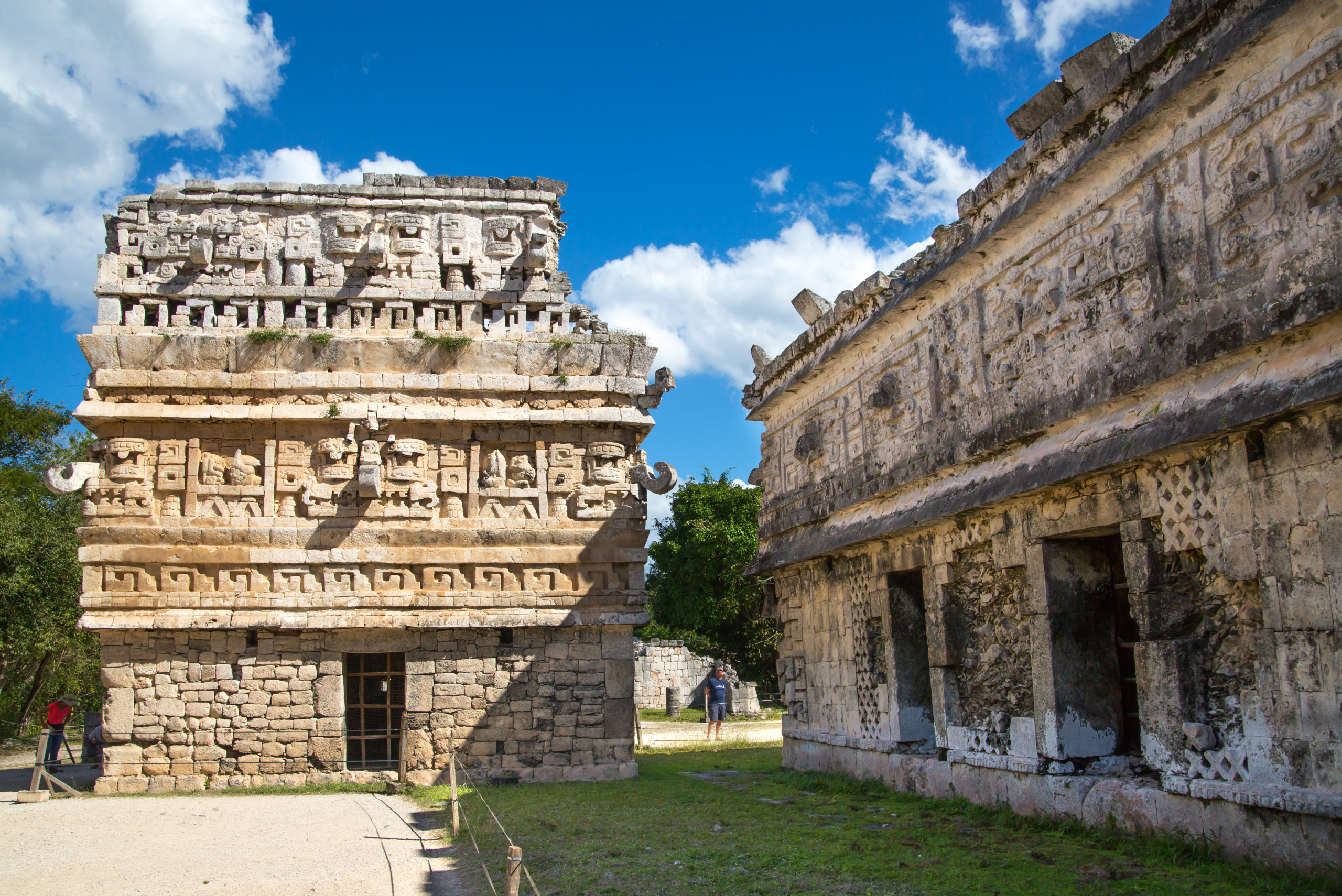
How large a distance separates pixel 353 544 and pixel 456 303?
295cm

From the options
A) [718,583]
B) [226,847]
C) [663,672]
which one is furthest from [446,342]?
[718,583]

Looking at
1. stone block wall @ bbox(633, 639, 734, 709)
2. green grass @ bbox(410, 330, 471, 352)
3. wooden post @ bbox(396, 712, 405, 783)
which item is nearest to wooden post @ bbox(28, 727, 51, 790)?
wooden post @ bbox(396, 712, 405, 783)

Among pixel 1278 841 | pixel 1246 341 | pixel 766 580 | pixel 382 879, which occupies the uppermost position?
pixel 1246 341

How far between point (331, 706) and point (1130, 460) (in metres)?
8.24

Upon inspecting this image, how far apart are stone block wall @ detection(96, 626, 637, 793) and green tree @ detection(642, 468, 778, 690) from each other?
53.5 feet

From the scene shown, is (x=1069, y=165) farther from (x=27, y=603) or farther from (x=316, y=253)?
(x=27, y=603)

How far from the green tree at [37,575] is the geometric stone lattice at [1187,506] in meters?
13.3

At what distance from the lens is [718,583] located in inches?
1099

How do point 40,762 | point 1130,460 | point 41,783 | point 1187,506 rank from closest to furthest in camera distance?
point 1187,506 < point 1130,460 < point 40,762 < point 41,783

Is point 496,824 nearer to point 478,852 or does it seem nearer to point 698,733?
point 478,852

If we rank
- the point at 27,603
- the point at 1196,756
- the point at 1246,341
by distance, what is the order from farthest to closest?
1. the point at 27,603
2. the point at 1196,756
3. the point at 1246,341

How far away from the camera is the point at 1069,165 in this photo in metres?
6.21

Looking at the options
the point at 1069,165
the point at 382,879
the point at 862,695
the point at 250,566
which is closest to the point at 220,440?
the point at 250,566

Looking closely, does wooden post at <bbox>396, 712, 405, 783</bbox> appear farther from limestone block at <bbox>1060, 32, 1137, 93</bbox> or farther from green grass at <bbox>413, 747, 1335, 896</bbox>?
limestone block at <bbox>1060, 32, 1137, 93</bbox>
